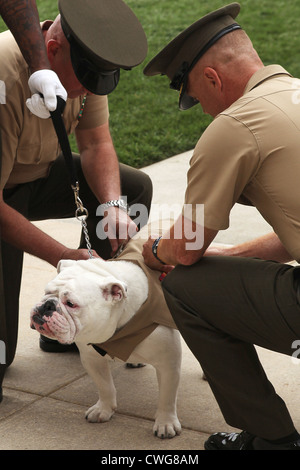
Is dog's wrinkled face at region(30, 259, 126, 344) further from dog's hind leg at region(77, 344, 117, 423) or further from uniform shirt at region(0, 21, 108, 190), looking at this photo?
uniform shirt at region(0, 21, 108, 190)

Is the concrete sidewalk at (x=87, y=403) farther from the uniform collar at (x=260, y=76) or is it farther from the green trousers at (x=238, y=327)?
the uniform collar at (x=260, y=76)

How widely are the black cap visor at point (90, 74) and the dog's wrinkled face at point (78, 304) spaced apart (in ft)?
2.83

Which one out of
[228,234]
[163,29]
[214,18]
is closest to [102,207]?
[214,18]

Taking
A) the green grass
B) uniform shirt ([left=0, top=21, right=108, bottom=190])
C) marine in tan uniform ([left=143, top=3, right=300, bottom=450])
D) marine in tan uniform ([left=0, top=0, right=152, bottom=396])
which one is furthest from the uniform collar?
the green grass

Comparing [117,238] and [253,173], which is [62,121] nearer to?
[117,238]

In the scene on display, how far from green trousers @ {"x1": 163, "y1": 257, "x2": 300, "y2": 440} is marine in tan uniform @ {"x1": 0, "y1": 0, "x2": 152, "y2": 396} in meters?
0.67

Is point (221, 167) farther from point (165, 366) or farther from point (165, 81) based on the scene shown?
point (165, 81)

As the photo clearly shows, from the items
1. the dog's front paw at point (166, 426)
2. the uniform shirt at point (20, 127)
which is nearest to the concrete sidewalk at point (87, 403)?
the dog's front paw at point (166, 426)

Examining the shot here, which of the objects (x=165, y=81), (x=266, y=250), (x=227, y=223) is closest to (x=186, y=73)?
(x=227, y=223)

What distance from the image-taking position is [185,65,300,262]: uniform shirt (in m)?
2.72

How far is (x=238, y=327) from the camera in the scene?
2.89 m

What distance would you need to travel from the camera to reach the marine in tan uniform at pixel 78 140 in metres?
3.47

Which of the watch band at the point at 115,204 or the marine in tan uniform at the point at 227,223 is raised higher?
the marine in tan uniform at the point at 227,223

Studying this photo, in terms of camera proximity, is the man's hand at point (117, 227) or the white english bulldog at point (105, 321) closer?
the white english bulldog at point (105, 321)
